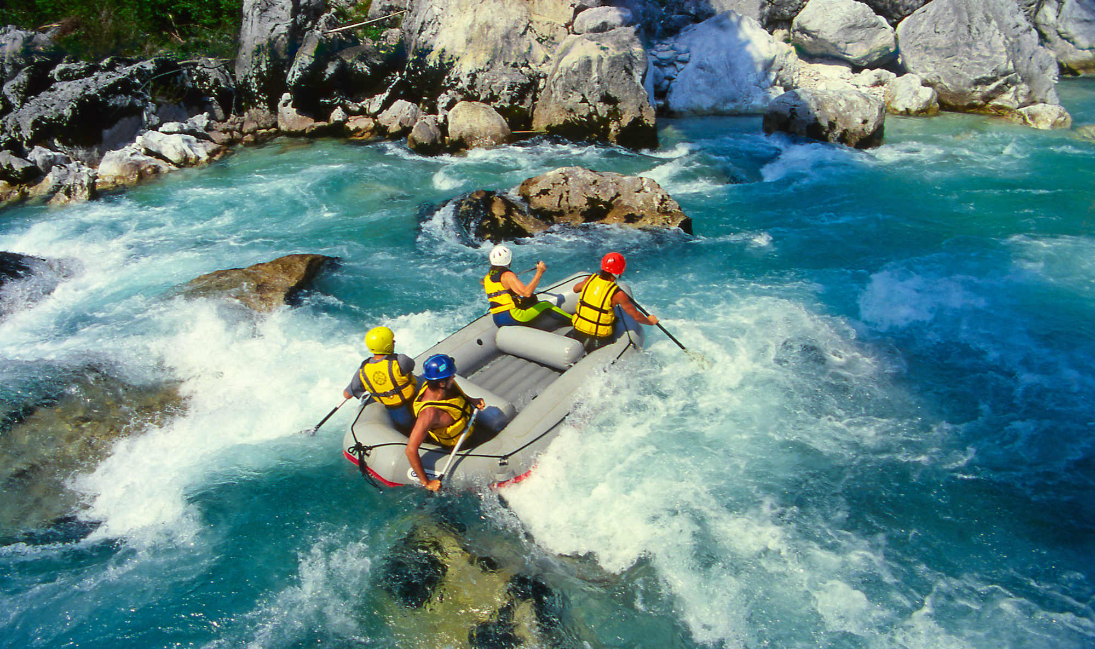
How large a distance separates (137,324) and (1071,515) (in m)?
10.2

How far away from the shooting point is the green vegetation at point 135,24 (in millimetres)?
17141

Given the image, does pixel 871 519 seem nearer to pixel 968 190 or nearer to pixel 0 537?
pixel 0 537

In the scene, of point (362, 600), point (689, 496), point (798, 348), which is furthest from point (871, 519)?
Result: point (362, 600)

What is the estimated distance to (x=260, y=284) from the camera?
8.86 m

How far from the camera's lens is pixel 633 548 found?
17.3ft

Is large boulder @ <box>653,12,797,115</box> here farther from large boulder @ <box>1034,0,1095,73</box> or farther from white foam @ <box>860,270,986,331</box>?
large boulder @ <box>1034,0,1095,73</box>

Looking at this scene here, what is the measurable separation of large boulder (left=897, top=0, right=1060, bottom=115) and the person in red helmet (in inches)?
569

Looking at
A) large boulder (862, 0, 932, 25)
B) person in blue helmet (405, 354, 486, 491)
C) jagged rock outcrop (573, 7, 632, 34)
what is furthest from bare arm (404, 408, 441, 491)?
large boulder (862, 0, 932, 25)

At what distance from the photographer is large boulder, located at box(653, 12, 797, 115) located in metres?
17.4

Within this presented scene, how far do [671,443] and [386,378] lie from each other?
2783 millimetres

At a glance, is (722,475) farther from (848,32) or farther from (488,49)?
(848,32)

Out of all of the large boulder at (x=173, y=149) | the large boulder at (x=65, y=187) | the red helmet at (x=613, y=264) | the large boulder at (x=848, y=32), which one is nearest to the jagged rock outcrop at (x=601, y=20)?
the large boulder at (x=848, y=32)

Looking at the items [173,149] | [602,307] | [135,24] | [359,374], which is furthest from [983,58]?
[135,24]

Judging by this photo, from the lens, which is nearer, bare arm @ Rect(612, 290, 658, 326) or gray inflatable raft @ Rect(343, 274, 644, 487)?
gray inflatable raft @ Rect(343, 274, 644, 487)
